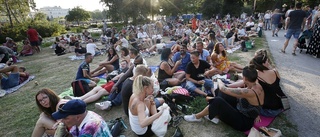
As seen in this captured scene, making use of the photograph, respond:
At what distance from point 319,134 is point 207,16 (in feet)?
117

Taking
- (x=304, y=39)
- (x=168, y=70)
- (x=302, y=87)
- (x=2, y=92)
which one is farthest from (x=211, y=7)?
(x=2, y=92)

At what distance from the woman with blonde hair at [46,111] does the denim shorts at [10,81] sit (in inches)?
217

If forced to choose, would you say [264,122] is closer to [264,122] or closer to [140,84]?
[264,122]

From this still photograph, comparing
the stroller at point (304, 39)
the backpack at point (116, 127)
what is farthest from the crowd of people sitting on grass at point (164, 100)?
the stroller at point (304, 39)

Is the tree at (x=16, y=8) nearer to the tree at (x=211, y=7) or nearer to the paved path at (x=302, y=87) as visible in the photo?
the paved path at (x=302, y=87)

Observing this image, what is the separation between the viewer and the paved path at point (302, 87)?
3322mm

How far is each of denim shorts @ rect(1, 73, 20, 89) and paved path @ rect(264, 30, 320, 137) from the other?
8.88 m

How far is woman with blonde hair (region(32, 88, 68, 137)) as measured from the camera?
8.68 feet

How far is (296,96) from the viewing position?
423cm

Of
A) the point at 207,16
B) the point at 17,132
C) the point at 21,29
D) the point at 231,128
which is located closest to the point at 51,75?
the point at 17,132

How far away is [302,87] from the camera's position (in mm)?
4680

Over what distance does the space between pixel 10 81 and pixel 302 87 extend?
9699mm

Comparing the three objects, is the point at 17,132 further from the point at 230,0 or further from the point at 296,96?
the point at 230,0

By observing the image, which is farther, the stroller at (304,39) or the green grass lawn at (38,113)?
the stroller at (304,39)
